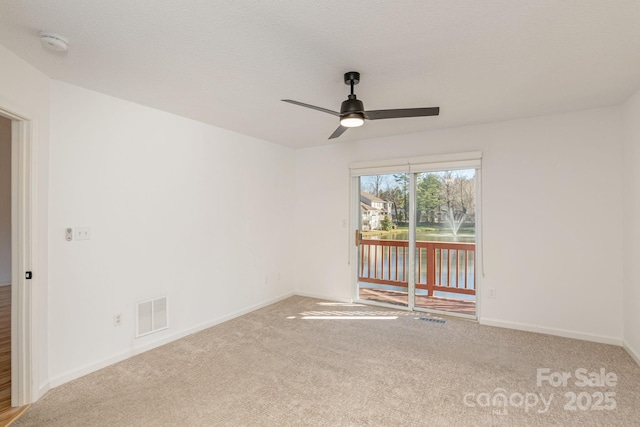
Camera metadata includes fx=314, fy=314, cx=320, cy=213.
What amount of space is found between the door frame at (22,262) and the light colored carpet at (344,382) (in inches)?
8.6

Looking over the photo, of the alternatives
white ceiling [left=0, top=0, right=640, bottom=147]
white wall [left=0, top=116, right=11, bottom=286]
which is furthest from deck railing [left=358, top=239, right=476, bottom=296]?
white wall [left=0, top=116, right=11, bottom=286]

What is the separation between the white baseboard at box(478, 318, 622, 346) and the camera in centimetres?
324

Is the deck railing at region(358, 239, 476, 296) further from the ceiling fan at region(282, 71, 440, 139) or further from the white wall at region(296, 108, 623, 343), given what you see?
the ceiling fan at region(282, 71, 440, 139)

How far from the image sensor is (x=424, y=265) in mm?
4605

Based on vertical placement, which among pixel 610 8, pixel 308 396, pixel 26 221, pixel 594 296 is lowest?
pixel 308 396

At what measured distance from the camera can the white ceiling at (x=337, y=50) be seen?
1.67 meters

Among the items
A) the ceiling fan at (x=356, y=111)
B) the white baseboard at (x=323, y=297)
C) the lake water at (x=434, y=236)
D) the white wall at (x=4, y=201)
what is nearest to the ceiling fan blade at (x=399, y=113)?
the ceiling fan at (x=356, y=111)

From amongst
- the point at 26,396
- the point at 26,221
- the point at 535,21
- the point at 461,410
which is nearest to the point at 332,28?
the point at 535,21

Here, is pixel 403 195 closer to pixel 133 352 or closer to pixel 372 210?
pixel 372 210

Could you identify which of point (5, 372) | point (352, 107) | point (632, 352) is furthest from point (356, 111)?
point (5, 372)

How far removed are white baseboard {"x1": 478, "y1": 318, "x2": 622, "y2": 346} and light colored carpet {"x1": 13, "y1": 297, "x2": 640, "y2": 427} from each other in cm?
11

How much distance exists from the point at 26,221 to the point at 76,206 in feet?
1.36

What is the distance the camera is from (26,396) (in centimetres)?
221

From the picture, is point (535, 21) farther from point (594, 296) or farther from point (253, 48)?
point (594, 296)
